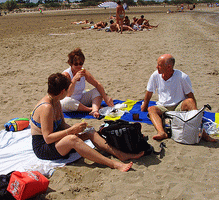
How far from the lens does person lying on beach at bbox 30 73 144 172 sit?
2.77 m

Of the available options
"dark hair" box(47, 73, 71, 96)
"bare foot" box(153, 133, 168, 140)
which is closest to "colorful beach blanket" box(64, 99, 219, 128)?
"bare foot" box(153, 133, 168, 140)

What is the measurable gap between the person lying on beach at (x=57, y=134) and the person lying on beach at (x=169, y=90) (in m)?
0.94

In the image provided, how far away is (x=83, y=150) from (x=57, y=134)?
35 centimetres

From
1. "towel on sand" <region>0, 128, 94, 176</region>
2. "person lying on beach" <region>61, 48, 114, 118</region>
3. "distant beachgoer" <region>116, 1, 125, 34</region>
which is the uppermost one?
"distant beachgoer" <region>116, 1, 125, 34</region>

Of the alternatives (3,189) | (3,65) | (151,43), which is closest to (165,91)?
(3,189)

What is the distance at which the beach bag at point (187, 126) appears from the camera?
3221mm

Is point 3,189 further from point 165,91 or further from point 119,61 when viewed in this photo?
point 119,61

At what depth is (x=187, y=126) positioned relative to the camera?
10.7 ft

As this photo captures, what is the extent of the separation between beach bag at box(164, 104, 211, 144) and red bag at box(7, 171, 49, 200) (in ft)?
6.20

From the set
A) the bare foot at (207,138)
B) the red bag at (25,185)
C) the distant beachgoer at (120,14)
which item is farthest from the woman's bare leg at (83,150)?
the distant beachgoer at (120,14)

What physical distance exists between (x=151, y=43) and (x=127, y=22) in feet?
Answer: 18.0

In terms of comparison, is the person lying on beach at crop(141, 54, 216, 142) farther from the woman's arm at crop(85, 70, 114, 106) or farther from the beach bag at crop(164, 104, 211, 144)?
the woman's arm at crop(85, 70, 114, 106)

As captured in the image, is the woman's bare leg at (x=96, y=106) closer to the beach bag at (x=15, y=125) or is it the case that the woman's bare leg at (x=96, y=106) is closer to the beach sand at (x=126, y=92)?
the beach sand at (x=126, y=92)

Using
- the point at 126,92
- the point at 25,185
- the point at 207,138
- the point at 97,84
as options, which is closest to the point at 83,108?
the point at 97,84
